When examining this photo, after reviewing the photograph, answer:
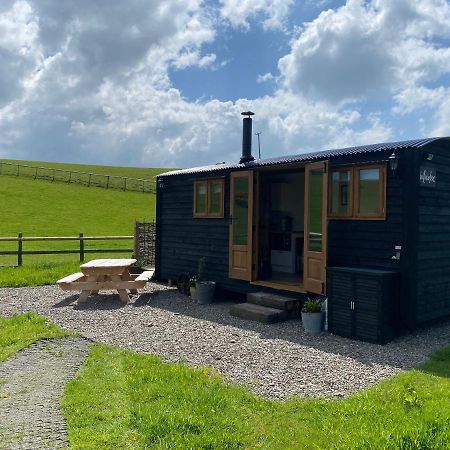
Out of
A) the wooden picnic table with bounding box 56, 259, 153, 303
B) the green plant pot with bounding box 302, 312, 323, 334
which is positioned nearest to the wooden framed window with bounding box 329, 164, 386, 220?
the green plant pot with bounding box 302, 312, 323, 334

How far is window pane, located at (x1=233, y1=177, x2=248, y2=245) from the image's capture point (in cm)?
918

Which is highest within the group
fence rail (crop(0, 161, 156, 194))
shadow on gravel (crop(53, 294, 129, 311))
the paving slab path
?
fence rail (crop(0, 161, 156, 194))

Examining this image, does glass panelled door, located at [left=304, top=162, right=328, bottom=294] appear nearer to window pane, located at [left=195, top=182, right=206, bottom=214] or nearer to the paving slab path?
window pane, located at [left=195, top=182, right=206, bottom=214]

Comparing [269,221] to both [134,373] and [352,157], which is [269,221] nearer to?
[352,157]

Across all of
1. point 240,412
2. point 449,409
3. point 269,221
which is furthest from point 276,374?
point 269,221

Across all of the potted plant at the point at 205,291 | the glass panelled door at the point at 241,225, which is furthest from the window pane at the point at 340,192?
the potted plant at the point at 205,291

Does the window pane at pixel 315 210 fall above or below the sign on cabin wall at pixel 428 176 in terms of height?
below

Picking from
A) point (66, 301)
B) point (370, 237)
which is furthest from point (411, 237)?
point (66, 301)

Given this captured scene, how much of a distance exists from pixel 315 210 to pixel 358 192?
70cm

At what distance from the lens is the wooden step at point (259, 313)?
309 inches

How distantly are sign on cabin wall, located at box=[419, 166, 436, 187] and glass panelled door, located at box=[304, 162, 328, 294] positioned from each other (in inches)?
52.9

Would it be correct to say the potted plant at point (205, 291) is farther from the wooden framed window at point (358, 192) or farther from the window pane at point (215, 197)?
the wooden framed window at point (358, 192)

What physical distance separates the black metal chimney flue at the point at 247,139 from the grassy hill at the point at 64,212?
20.9ft

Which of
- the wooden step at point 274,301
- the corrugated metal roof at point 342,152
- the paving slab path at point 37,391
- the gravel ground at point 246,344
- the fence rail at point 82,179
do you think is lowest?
the gravel ground at point 246,344
